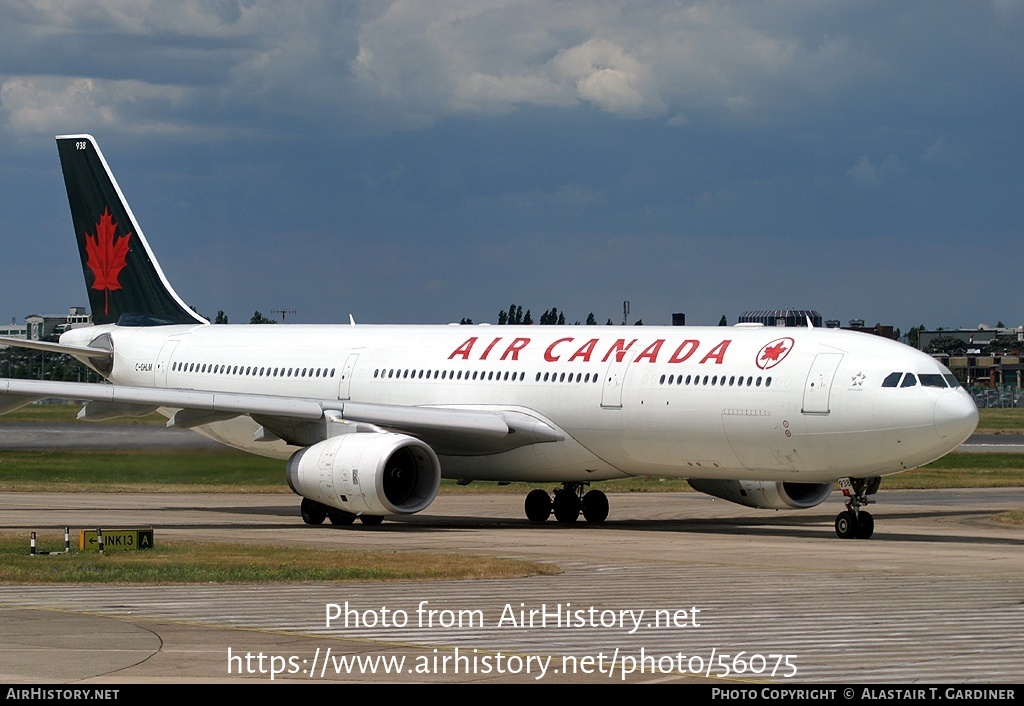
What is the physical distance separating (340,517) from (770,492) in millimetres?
9236

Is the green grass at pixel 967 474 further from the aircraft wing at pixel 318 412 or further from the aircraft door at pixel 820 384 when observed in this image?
the aircraft door at pixel 820 384

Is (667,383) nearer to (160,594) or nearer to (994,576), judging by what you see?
(994,576)

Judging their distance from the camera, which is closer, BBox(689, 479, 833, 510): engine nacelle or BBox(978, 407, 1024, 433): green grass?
BBox(689, 479, 833, 510): engine nacelle

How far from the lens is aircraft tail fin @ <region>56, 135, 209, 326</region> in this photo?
147 feet

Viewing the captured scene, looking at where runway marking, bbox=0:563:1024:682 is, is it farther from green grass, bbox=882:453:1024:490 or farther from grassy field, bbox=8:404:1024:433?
grassy field, bbox=8:404:1024:433

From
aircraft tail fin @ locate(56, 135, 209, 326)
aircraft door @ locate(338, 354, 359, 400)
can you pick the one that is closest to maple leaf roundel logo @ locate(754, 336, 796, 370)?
aircraft door @ locate(338, 354, 359, 400)

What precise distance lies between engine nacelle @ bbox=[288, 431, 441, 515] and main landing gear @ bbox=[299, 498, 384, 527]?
0.81 meters

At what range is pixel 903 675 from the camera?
14.5 metres

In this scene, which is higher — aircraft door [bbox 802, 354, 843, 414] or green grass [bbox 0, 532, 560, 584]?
aircraft door [bbox 802, 354, 843, 414]

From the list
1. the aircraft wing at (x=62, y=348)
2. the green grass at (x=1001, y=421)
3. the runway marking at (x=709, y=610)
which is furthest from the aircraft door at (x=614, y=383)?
the green grass at (x=1001, y=421)

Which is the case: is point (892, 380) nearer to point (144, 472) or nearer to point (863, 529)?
point (863, 529)

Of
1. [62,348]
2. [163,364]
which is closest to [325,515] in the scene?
[163,364]

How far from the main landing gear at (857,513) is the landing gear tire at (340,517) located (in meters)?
10.1

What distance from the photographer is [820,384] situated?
30.1 meters
